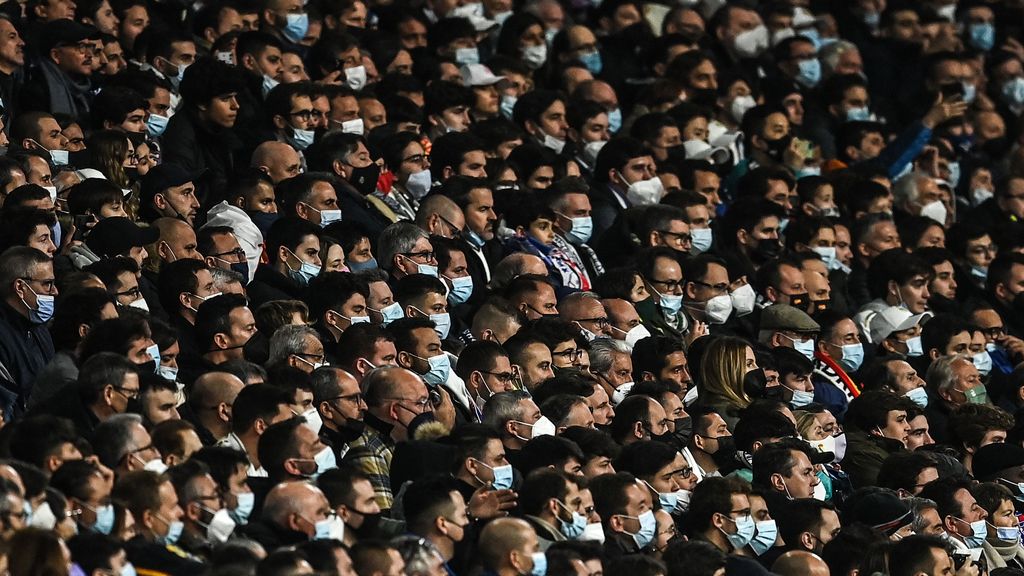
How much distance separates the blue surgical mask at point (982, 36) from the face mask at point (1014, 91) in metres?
0.69

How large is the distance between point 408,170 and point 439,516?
383cm

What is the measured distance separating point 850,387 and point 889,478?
4.21 feet

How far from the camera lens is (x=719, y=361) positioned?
11.1 m

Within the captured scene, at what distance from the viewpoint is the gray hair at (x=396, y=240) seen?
10727 mm

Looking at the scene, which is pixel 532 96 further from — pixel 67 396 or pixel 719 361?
pixel 67 396

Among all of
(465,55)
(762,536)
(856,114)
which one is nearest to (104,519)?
(762,536)

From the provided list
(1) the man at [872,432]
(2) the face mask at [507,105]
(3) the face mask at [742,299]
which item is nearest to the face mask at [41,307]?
(1) the man at [872,432]

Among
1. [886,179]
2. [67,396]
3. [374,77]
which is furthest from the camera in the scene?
[886,179]

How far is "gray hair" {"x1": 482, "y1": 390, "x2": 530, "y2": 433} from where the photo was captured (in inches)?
376

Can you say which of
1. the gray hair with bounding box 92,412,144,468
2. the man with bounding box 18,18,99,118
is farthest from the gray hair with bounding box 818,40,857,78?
the gray hair with bounding box 92,412,144,468

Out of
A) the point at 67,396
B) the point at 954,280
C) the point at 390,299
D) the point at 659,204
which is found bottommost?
the point at 954,280

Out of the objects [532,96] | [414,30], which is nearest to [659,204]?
[532,96]

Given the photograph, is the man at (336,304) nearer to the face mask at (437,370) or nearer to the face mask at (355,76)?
the face mask at (437,370)

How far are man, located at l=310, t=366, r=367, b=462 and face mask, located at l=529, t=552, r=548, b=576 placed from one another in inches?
45.1
